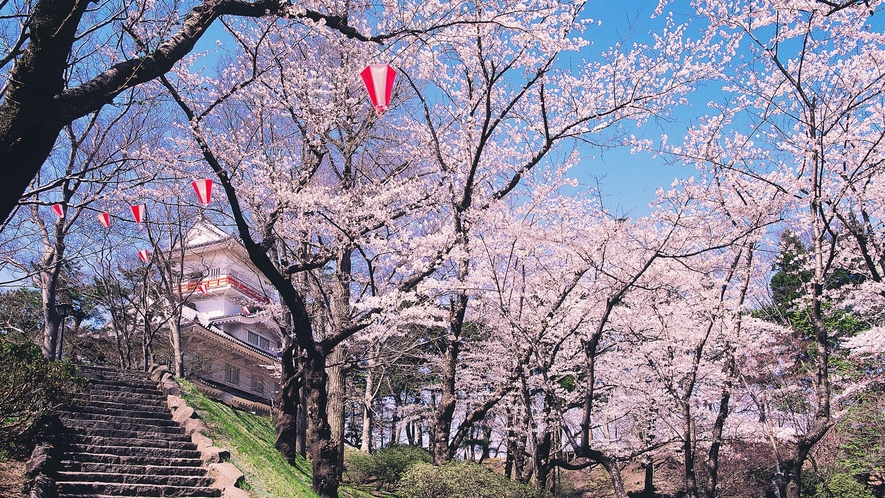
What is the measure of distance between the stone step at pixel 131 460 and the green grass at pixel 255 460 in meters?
0.77

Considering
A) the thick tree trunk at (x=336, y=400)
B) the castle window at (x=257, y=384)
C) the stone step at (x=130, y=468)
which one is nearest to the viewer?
the stone step at (x=130, y=468)

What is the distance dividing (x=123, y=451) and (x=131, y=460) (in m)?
0.43

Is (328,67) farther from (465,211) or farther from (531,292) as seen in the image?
(531,292)

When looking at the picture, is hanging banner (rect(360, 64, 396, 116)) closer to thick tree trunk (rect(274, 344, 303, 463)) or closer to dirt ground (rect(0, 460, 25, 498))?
dirt ground (rect(0, 460, 25, 498))

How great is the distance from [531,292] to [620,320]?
94.2 inches

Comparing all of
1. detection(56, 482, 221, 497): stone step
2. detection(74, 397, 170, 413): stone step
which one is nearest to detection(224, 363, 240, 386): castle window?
detection(74, 397, 170, 413): stone step

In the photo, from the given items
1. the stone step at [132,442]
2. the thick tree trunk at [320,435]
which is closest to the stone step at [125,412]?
the stone step at [132,442]

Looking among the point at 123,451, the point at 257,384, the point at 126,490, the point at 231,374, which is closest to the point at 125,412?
the point at 123,451

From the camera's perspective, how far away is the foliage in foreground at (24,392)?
7059mm

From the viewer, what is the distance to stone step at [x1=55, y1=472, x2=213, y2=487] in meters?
8.51

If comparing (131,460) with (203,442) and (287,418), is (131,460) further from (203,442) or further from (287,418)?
(287,418)

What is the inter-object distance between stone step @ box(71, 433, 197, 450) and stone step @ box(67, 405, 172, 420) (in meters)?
1.15

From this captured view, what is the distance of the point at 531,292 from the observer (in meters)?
13.3

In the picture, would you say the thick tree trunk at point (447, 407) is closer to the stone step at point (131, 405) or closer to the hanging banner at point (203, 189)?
the hanging banner at point (203, 189)
